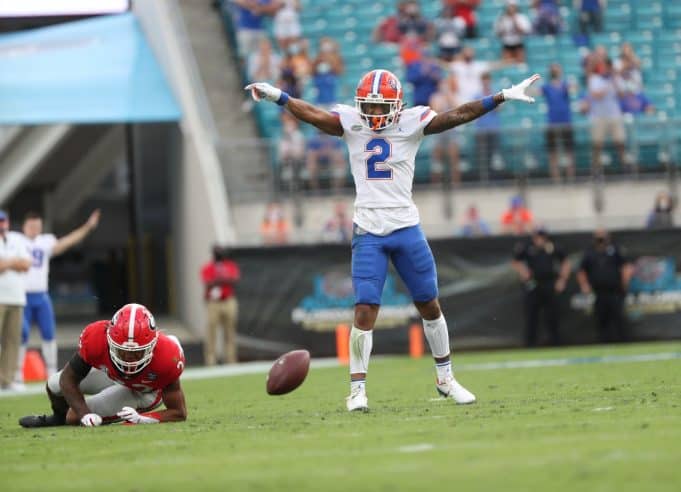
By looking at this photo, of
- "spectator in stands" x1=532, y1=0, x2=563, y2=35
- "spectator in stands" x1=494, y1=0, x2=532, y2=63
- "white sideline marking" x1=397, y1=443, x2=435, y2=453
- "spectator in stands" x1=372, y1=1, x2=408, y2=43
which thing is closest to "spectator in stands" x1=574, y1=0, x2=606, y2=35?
"spectator in stands" x1=532, y1=0, x2=563, y2=35

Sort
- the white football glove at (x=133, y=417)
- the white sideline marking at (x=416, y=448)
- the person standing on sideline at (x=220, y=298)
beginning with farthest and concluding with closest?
the person standing on sideline at (x=220, y=298), the white football glove at (x=133, y=417), the white sideline marking at (x=416, y=448)

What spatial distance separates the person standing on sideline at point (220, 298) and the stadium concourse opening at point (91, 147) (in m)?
2.42

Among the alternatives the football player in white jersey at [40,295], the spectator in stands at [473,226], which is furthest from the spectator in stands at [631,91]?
the football player in white jersey at [40,295]

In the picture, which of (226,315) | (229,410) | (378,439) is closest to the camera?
(378,439)

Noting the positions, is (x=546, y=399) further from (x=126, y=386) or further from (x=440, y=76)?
(x=440, y=76)

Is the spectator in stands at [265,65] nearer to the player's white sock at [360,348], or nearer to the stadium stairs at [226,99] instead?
the stadium stairs at [226,99]

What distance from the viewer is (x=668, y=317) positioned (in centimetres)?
1827

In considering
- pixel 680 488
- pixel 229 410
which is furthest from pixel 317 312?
pixel 680 488

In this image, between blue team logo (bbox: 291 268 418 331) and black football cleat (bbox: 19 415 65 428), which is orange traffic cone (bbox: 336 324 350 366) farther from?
black football cleat (bbox: 19 415 65 428)

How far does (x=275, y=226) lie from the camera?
61.2 feet

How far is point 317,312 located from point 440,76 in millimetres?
4182

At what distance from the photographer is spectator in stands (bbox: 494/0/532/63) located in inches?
847

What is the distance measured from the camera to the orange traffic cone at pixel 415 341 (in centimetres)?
1791

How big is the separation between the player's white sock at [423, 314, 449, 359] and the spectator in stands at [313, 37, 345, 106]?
11841mm
